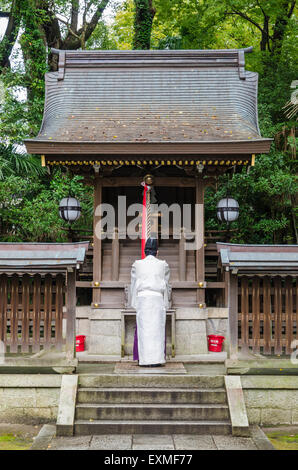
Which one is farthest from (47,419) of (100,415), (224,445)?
(224,445)

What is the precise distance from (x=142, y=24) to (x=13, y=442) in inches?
595

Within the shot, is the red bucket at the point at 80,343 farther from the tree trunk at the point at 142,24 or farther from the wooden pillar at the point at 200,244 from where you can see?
the tree trunk at the point at 142,24

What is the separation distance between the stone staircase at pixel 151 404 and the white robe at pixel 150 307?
599mm

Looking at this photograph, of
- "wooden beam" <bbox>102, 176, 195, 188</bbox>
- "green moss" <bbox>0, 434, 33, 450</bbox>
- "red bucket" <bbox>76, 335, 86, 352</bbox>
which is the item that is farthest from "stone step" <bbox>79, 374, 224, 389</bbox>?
"wooden beam" <bbox>102, 176, 195, 188</bbox>

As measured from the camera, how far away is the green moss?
5215 millimetres

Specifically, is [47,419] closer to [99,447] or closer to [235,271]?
[99,447]

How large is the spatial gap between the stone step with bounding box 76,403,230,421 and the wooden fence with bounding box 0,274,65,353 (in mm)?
1048

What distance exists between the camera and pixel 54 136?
28.5ft

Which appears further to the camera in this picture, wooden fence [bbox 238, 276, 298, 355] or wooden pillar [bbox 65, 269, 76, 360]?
wooden fence [bbox 238, 276, 298, 355]

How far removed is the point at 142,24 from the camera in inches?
654

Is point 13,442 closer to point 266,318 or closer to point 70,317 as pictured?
point 70,317

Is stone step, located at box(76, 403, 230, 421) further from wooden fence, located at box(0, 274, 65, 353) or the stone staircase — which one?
wooden fence, located at box(0, 274, 65, 353)

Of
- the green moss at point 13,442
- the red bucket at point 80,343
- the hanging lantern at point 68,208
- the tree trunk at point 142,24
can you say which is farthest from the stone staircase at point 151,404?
the tree trunk at point 142,24

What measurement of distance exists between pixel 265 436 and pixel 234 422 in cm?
39
